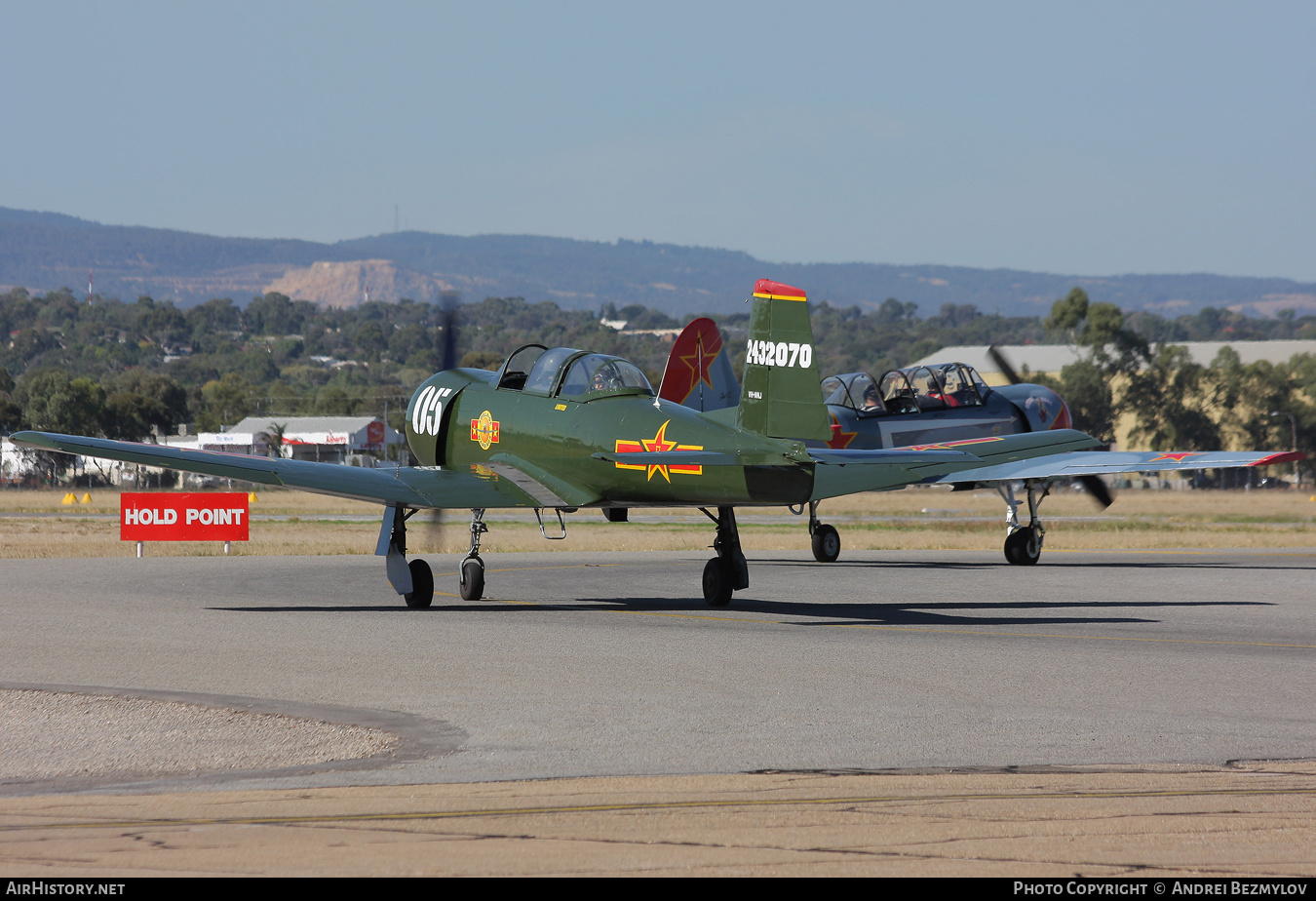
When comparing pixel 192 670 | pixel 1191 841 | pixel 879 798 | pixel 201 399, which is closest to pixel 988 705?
pixel 879 798

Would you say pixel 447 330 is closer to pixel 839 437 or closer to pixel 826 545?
pixel 839 437

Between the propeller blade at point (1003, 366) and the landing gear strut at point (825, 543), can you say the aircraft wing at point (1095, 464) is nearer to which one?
the landing gear strut at point (825, 543)

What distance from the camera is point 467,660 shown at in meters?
12.5

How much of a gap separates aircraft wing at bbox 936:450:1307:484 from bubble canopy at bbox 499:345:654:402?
1004cm

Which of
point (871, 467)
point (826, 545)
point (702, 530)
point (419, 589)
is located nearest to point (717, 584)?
point (871, 467)

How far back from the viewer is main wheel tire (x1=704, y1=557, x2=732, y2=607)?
1741cm

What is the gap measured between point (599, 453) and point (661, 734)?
7881 millimetres

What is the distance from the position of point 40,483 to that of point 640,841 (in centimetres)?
8613

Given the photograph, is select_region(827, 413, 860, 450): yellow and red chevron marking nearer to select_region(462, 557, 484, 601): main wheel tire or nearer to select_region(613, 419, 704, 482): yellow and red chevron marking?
select_region(462, 557, 484, 601): main wheel tire

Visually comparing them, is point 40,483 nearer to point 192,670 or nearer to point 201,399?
point 201,399

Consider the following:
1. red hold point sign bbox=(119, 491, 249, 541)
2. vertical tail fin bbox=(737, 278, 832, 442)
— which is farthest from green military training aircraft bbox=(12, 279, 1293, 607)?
red hold point sign bbox=(119, 491, 249, 541)

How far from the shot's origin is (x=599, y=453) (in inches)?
650

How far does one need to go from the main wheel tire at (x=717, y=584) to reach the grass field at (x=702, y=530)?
14.8ft

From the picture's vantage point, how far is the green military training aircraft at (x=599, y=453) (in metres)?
14.9
